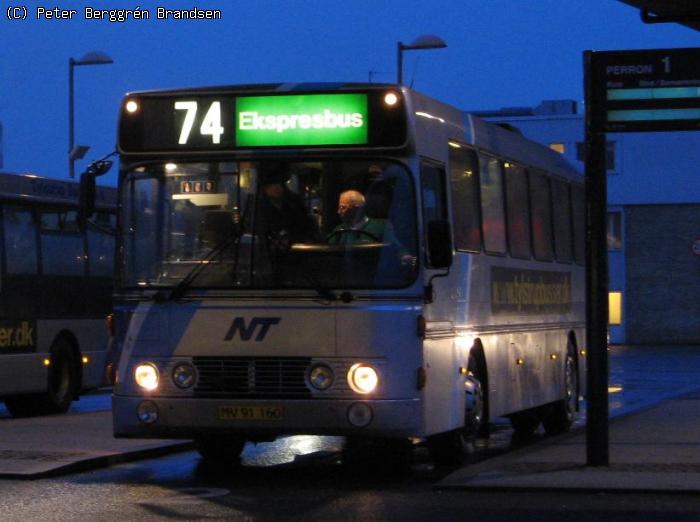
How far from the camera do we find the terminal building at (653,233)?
67688 mm

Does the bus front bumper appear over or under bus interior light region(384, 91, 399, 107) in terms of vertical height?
under

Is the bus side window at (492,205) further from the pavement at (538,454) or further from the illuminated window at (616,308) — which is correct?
the illuminated window at (616,308)

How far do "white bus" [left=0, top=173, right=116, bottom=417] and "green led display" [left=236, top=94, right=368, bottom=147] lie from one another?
7497 mm

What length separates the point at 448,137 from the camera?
45.4ft

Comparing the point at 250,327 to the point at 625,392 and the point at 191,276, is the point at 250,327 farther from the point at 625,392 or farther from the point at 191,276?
the point at 625,392

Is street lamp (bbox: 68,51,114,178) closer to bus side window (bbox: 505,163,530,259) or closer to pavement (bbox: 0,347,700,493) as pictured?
pavement (bbox: 0,347,700,493)

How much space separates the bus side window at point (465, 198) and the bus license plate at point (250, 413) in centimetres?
247

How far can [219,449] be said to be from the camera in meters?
14.5

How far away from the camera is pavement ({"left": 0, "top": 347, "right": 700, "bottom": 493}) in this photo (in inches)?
491

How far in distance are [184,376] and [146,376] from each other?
0.32 metres

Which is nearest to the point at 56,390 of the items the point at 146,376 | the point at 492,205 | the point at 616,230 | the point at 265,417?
the point at 492,205

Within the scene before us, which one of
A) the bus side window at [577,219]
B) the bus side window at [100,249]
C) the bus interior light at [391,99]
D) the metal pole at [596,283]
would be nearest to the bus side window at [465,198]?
the metal pole at [596,283]

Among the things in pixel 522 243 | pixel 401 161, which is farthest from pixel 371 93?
pixel 522 243

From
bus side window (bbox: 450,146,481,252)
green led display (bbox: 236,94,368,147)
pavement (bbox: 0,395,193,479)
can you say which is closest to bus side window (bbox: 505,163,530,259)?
bus side window (bbox: 450,146,481,252)
